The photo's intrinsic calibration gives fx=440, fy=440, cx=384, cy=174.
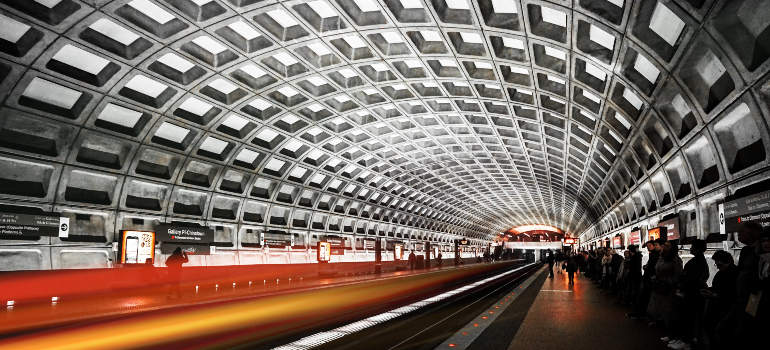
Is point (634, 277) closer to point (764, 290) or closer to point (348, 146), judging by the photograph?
point (764, 290)

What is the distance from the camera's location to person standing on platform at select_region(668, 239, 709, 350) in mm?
7166

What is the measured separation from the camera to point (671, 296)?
7.94 meters

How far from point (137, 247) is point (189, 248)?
306 cm

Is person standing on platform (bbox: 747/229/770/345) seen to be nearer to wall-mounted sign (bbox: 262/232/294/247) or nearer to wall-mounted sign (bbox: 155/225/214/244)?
wall-mounted sign (bbox: 155/225/214/244)

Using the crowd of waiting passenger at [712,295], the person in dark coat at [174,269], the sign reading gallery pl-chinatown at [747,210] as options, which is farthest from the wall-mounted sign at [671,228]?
the person in dark coat at [174,269]

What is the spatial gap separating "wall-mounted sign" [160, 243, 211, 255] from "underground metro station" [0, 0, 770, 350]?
103mm

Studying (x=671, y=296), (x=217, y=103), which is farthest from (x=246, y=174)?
(x=671, y=296)

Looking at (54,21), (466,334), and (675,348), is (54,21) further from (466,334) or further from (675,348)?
(675,348)

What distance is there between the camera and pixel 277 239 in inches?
1185

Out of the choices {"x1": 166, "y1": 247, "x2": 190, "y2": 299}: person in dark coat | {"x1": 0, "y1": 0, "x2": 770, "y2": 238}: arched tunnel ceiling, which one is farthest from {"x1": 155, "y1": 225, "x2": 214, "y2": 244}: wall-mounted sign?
{"x1": 166, "y1": 247, "x2": 190, "y2": 299}: person in dark coat

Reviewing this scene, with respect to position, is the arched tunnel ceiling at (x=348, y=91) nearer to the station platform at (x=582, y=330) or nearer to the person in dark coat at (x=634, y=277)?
the person in dark coat at (x=634, y=277)

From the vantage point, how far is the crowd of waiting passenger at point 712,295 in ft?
15.6

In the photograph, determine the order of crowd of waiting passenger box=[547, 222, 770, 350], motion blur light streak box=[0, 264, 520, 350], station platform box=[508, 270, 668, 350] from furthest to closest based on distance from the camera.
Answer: motion blur light streak box=[0, 264, 520, 350]
station platform box=[508, 270, 668, 350]
crowd of waiting passenger box=[547, 222, 770, 350]

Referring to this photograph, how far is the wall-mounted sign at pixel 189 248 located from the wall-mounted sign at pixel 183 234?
21 centimetres
